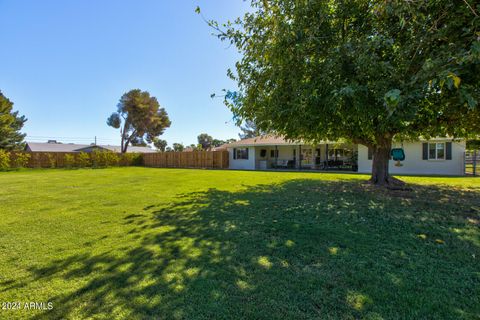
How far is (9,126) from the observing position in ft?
105

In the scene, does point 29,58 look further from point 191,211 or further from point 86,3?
point 191,211

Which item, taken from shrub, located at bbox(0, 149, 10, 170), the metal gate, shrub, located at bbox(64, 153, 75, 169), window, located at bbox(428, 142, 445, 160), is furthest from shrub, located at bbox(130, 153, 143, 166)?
the metal gate

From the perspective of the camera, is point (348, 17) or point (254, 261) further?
point (348, 17)

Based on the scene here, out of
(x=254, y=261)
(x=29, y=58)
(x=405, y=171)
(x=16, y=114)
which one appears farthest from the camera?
(x=16, y=114)

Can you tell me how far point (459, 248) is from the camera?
3424 millimetres

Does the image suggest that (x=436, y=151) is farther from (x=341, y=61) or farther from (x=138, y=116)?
(x=138, y=116)

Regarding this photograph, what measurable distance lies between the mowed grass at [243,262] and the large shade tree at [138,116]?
115 ft

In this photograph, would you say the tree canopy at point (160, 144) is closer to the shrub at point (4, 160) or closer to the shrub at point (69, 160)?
the shrub at point (69, 160)

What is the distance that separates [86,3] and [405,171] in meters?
20.7

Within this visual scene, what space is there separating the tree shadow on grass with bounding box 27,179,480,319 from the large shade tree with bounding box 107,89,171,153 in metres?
36.5

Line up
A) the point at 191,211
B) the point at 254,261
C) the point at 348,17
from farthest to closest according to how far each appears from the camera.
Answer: the point at 348,17 < the point at 191,211 < the point at 254,261

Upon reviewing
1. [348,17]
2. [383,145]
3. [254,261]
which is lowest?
[254,261]

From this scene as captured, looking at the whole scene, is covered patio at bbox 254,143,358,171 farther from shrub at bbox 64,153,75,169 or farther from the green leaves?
shrub at bbox 64,153,75,169

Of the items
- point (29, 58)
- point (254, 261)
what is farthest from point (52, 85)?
point (254, 261)
